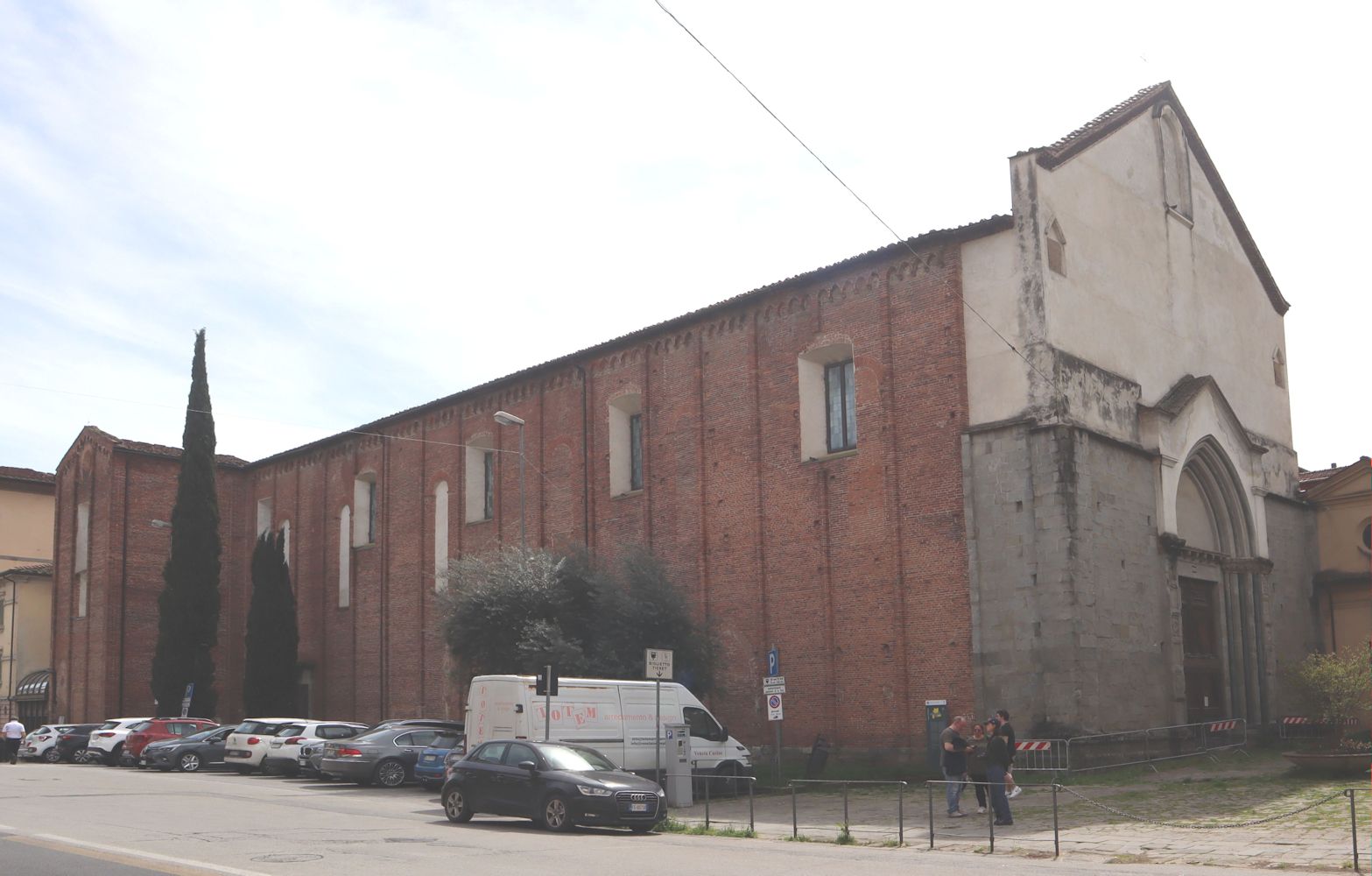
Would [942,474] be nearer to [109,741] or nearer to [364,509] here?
[364,509]

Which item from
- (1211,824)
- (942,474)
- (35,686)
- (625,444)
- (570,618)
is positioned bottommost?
(1211,824)

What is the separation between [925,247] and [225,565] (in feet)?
106

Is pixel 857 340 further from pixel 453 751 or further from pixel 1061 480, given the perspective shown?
pixel 453 751

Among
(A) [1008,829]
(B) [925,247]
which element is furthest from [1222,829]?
(B) [925,247]

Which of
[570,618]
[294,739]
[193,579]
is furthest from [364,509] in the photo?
[570,618]

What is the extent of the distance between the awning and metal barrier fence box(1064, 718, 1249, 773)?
1665 inches

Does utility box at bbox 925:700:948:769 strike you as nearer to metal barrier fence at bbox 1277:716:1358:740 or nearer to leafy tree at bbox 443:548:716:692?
leafy tree at bbox 443:548:716:692

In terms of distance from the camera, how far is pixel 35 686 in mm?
52219

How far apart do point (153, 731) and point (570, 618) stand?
13.8m

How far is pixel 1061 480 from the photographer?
24.2 metres

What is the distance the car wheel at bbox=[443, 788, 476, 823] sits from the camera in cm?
1862

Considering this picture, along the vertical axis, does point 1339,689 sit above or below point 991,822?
above

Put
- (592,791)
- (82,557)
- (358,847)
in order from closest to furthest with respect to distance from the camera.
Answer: (358,847) < (592,791) < (82,557)

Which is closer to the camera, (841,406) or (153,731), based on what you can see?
(841,406)
